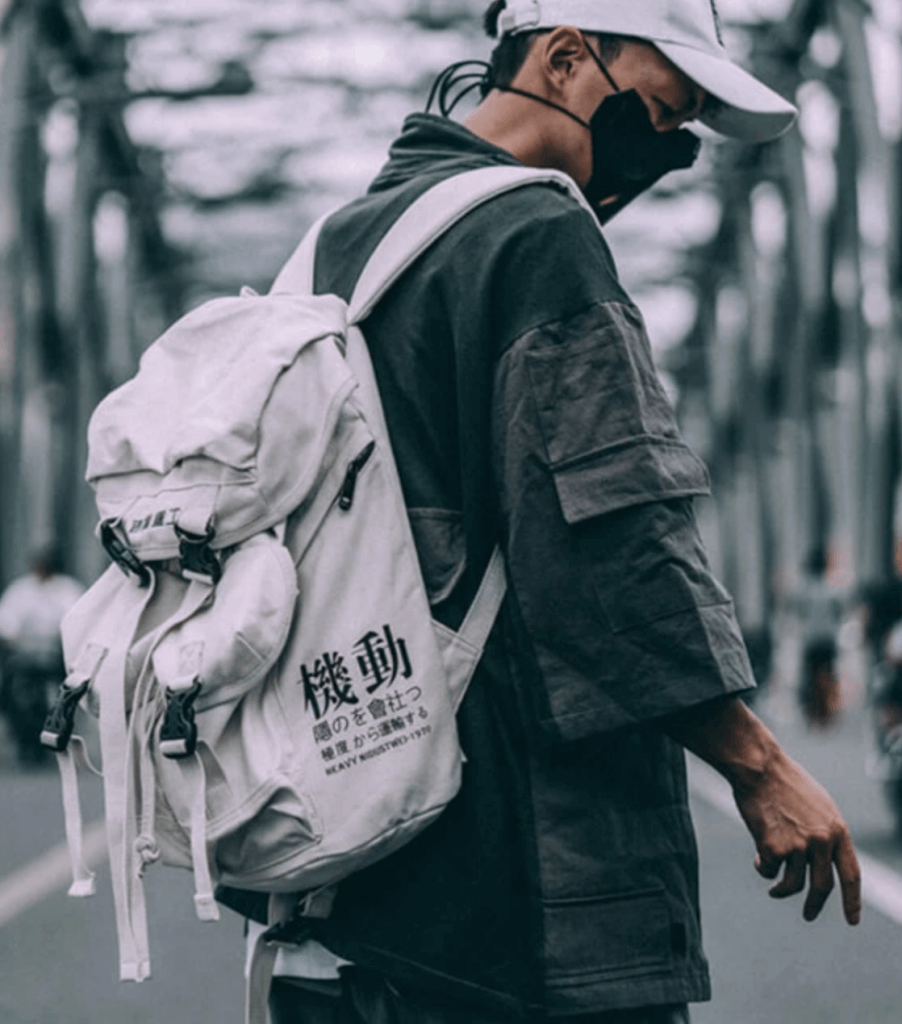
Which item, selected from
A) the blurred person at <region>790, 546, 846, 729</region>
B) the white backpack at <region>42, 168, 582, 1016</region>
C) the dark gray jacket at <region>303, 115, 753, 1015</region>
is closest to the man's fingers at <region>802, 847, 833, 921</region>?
the dark gray jacket at <region>303, 115, 753, 1015</region>

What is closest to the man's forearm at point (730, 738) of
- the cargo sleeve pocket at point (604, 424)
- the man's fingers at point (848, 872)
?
the man's fingers at point (848, 872)

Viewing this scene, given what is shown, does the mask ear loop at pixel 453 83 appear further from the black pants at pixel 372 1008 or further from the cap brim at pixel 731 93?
the black pants at pixel 372 1008

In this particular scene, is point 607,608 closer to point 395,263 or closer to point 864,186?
point 395,263

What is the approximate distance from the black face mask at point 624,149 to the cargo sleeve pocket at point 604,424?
1.10ft

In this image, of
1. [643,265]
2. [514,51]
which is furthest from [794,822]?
[643,265]

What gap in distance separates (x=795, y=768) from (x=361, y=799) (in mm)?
409

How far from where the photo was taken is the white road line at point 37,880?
9023mm

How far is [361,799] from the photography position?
2344mm

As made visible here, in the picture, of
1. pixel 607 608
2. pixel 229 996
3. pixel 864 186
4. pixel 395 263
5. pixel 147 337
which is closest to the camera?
pixel 607 608

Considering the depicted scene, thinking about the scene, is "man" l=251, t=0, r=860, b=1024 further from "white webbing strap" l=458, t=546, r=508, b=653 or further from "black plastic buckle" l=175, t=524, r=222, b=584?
"black plastic buckle" l=175, t=524, r=222, b=584

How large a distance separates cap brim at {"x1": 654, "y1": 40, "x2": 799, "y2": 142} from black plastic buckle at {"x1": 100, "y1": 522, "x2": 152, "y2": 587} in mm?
755

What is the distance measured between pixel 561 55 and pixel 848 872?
2.91 ft

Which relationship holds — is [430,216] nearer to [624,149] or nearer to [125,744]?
[624,149]

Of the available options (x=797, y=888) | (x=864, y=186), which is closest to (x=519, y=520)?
(x=797, y=888)
